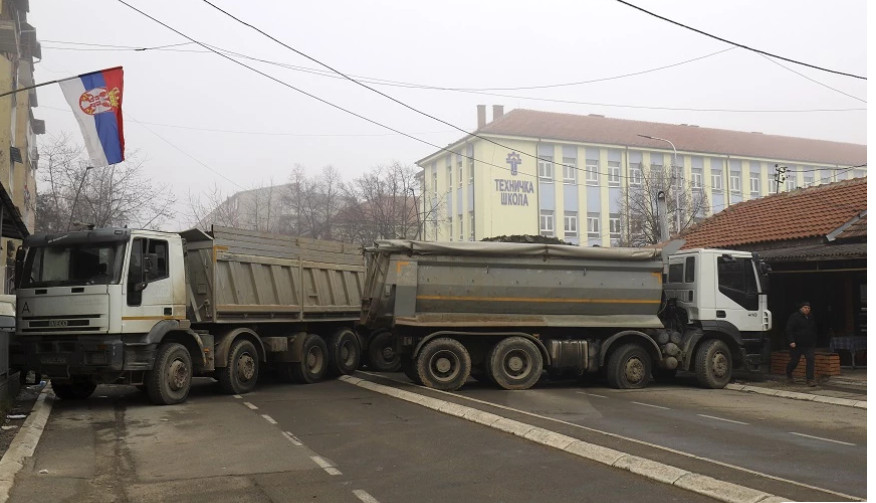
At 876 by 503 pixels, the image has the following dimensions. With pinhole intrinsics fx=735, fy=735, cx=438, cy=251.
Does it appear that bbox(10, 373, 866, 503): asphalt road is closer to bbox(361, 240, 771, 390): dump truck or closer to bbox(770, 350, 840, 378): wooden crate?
bbox(361, 240, 771, 390): dump truck

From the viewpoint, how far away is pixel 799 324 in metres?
14.5

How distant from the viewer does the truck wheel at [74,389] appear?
12.1 meters

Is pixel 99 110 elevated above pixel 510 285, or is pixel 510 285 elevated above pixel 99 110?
pixel 99 110

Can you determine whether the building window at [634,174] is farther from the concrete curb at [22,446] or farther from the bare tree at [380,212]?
the concrete curb at [22,446]

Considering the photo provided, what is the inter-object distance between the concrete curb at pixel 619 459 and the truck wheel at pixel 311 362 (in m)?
4.63

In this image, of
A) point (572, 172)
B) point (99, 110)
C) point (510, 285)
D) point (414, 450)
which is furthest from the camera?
point (572, 172)

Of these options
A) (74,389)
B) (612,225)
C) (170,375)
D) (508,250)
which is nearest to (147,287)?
(170,375)

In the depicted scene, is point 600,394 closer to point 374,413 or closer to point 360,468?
point 374,413

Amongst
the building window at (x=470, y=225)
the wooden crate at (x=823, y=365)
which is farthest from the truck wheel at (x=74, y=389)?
the building window at (x=470, y=225)

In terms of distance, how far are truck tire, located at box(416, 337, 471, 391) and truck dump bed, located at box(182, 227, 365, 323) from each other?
127 inches

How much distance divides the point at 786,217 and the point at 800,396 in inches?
301

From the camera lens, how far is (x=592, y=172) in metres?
55.4

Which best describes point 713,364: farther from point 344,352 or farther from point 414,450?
point 414,450

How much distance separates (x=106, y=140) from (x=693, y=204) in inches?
1657
